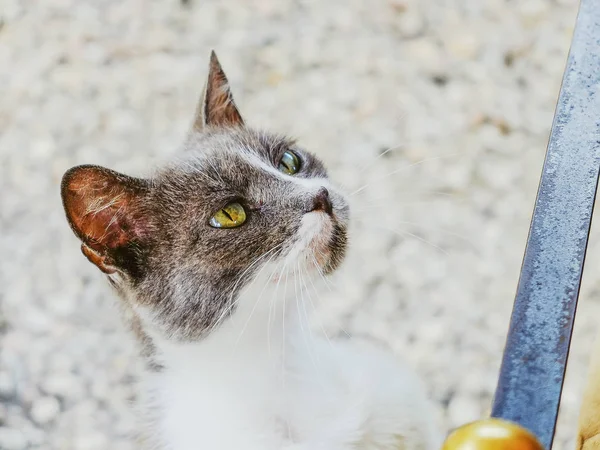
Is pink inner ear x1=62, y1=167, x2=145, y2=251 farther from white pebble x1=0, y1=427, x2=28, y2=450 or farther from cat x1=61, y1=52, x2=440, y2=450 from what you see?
white pebble x1=0, y1=427, x2=28, y2=450

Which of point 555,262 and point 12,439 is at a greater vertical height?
point 555,262

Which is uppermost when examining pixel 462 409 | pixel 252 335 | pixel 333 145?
pixel 252 335

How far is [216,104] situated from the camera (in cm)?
130

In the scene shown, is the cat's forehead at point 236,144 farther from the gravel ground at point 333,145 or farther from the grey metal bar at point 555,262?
the grey metal bar at point 555,262

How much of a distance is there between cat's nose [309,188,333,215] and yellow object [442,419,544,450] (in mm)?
488

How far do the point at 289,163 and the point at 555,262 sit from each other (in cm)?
56

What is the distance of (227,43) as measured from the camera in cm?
232

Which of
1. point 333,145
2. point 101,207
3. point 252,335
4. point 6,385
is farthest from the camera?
point 333,145

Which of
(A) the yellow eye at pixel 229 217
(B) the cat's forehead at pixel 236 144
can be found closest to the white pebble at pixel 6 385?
(B) the cat's forehead at pixel 236 144

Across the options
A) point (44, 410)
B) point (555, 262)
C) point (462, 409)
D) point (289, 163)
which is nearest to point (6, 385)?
point (44, 410)

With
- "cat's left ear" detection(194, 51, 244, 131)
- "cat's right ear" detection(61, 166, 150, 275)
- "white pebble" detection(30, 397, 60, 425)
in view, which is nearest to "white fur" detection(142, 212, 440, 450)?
"cat's right ear" detection(61, 166, 150, 275)

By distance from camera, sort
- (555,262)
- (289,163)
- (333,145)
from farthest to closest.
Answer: (333,145) → (289,163) → (555,262)

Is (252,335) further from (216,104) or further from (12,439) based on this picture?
(12,439)

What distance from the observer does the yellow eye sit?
1092mm
